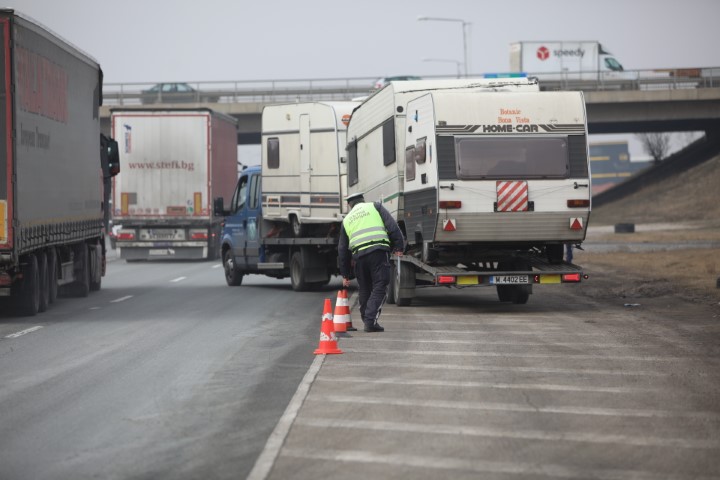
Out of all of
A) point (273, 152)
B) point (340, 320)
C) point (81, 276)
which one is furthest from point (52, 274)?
point (340, 320)

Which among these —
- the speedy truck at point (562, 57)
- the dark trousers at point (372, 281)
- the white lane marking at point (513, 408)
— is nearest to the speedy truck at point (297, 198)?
the dark trousers at point (372, 281)

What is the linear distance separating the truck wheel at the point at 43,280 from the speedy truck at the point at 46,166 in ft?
0.05

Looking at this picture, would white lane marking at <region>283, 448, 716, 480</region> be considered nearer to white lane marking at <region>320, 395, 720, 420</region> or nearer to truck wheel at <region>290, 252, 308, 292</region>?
white lane marking at <region>320, 395, 720, 420</region>

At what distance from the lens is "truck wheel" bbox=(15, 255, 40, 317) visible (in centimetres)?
1767

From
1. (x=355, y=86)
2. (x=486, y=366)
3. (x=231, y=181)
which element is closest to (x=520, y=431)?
(x=486, y=366)

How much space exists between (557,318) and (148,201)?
21291 mm

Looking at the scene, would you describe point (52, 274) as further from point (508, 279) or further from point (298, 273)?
point (508, 279)

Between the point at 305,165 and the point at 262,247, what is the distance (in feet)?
6.59

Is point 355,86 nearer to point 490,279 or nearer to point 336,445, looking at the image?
point 490,279

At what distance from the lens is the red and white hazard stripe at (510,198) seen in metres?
17.4

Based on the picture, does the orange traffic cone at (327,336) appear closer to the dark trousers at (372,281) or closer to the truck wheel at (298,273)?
the dark trousers at (372,281)

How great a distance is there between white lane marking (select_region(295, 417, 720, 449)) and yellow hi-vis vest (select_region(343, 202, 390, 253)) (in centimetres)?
651

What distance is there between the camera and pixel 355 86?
61.4m

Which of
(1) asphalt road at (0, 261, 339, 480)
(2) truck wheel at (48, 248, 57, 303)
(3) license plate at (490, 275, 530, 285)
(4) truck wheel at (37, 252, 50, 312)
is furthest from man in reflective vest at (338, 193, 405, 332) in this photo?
(2) truck wheel at (48, 248, 57, 303)
